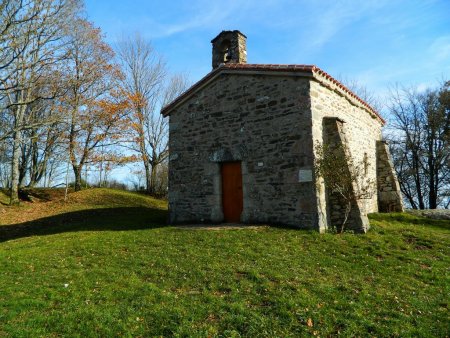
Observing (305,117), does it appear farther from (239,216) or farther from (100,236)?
(100,236)

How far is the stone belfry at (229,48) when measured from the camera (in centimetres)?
1245

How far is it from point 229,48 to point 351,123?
5575 millimetres

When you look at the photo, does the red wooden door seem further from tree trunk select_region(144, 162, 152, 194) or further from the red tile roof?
tree trunk select_region(144, 162, 152, 194)

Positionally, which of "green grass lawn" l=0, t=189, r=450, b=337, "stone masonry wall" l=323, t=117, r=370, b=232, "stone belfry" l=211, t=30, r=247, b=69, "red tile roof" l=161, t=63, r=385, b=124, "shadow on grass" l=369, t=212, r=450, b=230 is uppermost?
"stone belfry" l=211, t=30, r=247, b=69

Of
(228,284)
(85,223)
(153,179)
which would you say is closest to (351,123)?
(228,284)

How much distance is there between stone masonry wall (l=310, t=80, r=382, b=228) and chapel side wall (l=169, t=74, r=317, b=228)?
0.34 meters

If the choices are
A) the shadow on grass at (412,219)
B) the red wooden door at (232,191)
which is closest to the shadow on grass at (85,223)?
the red wooden door at (232,191)

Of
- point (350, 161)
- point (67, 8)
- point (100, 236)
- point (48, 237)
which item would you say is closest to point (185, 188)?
point (100, 236)

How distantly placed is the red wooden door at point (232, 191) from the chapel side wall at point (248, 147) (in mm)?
240

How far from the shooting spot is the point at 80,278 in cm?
623

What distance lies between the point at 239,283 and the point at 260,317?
4.01 ft

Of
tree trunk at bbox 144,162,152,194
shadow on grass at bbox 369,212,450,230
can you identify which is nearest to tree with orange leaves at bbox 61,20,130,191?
tree trunk at bbox 144,162,152,194

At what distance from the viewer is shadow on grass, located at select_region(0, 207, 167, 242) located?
38.2ft

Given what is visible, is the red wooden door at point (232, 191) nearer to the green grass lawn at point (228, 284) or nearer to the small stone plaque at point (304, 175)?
the green grass lawn at point (228, 284)
